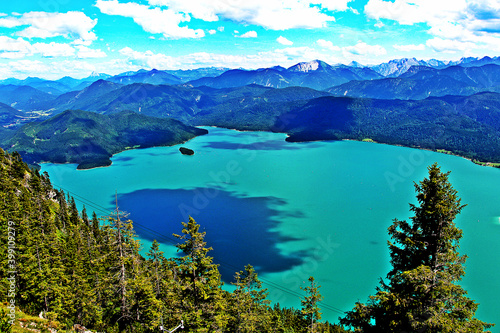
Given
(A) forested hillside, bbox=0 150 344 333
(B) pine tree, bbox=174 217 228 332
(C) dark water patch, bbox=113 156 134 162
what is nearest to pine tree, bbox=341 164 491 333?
(B) pine tree, bbox=174 217 228 332

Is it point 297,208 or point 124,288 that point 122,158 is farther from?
point 124,288

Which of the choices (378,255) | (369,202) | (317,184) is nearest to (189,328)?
(378,255)

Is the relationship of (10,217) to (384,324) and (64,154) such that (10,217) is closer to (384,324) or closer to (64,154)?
(384,324)
